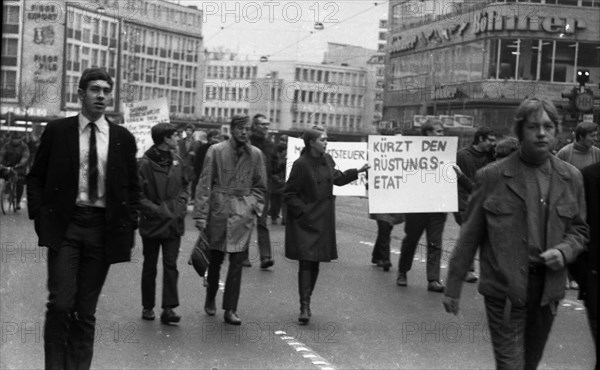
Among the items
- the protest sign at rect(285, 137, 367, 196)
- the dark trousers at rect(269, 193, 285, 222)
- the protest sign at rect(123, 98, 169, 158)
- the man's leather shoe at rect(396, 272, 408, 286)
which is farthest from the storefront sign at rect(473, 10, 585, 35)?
the man's leather shoe at rect(396, 272, 408, 286)

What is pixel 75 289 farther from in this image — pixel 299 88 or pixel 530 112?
pixel 299 88

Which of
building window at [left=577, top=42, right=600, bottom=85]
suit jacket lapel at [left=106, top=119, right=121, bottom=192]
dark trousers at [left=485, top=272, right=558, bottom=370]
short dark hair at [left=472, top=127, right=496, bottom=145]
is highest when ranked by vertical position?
building window at [left=577, top=42, right=600, bottom=85]

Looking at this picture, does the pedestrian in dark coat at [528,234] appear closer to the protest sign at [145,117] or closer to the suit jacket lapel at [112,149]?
the suit jacket lapel at [112,149]

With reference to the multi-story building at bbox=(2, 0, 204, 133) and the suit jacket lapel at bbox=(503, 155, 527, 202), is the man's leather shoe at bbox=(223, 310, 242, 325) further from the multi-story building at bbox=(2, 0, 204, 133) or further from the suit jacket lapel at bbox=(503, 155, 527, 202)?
the multi-story building at bbox=(2, 0, 204, 133)

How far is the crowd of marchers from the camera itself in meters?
5.30

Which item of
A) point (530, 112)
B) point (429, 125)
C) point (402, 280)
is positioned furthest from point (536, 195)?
point (429, 125)

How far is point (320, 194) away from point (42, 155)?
3.84 meters

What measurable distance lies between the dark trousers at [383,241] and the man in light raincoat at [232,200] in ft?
13.5

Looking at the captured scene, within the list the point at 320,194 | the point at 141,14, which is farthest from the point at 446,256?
the point at 141,14

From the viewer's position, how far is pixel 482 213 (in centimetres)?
548

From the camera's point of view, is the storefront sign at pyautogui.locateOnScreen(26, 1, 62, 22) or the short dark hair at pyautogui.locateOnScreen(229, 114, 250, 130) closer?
the short dark hair at pyautogui.locateOnScreen(229, 114, 250, 130)

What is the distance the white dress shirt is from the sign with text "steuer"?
636cm

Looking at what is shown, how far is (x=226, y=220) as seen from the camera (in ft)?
31.0

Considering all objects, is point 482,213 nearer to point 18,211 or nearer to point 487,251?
point 487,251
